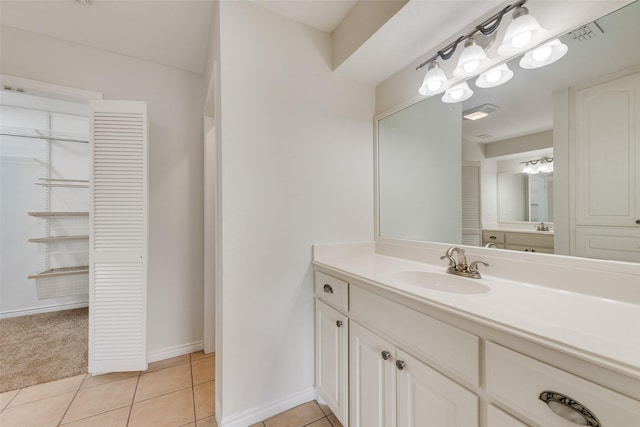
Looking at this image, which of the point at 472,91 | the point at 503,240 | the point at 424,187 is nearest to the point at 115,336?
the point at 424,187

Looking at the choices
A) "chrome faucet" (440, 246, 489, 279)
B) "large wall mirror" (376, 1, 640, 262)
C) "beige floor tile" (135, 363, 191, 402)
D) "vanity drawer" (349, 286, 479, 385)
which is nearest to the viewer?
"vanity drawer" (349, 286, 479, 385)

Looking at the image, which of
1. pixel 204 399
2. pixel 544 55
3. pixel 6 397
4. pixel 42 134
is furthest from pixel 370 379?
pixel 42 134

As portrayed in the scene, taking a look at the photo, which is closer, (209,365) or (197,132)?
(209,365)

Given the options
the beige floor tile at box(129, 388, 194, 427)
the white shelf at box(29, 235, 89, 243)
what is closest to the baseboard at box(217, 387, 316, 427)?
the beige floor tile at box(129, 388, 194, 427)

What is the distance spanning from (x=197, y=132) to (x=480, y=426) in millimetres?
2593

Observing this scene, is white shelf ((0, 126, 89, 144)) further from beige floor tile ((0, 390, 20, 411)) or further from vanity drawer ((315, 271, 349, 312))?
vanity drawer ((315, 271, 349, 312))

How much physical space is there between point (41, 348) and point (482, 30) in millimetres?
3966

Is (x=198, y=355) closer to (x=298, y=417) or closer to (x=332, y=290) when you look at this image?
(x=298, y=417)

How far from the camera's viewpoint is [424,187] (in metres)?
1.69

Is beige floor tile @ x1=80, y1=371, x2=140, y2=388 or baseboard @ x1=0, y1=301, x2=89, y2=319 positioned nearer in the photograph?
beige floor tile @ x1=80, y1=371, x2=140, y2=388

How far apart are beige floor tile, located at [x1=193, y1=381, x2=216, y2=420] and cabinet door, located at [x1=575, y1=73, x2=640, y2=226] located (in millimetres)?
2171

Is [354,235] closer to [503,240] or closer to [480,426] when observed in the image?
[503,240]

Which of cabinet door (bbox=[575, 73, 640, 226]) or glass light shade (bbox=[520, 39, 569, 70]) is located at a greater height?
glass light shade (bbox=[520, 39, 569, 70])

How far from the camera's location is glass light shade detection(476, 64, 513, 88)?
1188 millimetres
